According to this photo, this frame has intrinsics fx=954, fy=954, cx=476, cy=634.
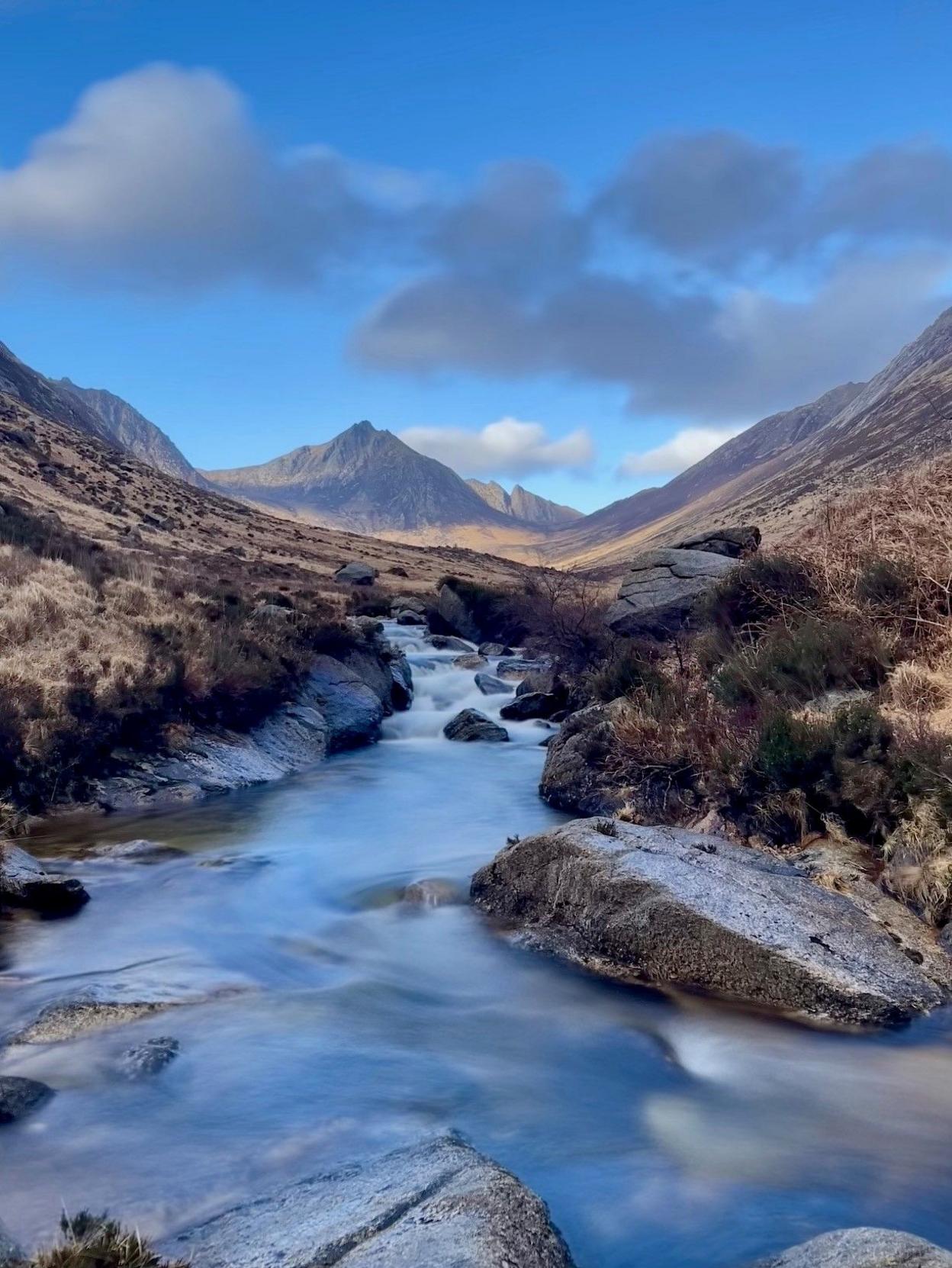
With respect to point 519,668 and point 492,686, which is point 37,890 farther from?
point 519,668

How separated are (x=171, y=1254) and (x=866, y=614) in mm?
11873

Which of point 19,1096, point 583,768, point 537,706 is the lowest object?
point 19,1096

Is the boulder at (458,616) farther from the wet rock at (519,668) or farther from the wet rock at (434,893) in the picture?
the wet rock at (434,893)

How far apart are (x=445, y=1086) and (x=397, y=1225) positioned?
308 cm

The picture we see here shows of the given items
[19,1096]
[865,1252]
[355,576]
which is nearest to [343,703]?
[19,1096]

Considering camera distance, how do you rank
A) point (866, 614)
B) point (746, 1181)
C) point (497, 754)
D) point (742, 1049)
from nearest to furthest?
point (746, 1181), point (742, 1049), point (866, 614), point (497, 754)

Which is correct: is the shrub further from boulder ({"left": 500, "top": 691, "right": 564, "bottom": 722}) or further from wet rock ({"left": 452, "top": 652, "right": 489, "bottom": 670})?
wet rock ({"left": 452, "top": 652, "right": 489, "bottom": 670})

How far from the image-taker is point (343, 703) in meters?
22.9

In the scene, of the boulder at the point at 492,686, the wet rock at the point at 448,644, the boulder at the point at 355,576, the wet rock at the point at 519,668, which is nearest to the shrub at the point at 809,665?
the boulder at the point at 492,686

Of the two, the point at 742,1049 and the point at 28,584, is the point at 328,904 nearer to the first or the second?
the point at 742,1049

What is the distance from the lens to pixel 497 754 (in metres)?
21.5

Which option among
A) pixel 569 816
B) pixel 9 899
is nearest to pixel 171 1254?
pixel 9 899

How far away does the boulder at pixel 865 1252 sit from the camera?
12.8ft

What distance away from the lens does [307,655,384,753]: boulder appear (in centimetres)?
2208
